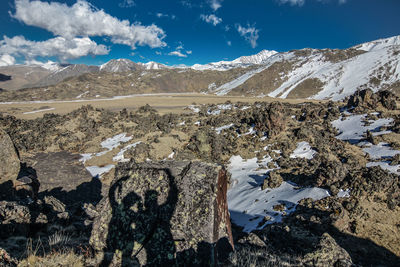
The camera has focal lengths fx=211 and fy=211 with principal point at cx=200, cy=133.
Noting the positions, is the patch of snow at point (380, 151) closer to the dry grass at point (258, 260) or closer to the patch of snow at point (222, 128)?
the dry grass at point (258, 260)

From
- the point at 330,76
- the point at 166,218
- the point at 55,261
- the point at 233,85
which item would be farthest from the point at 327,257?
the point at 233,85

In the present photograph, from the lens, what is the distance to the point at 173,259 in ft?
12.4

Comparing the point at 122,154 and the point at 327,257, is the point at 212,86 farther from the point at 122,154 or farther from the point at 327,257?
the point at 327,257

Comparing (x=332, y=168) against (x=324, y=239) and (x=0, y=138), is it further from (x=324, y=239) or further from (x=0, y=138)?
(x=0, y=138)

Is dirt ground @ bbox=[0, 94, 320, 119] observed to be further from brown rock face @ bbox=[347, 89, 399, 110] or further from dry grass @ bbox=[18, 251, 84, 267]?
dry grass @ bbox=[18, 251, 84, 267]

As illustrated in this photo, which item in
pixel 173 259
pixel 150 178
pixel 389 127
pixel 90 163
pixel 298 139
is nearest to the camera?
pixel 173 259

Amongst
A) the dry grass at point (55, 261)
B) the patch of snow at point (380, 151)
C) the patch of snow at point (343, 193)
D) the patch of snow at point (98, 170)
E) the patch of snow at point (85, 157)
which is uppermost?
the dry grass at point (55, 261)

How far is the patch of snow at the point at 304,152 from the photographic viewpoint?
16609mm

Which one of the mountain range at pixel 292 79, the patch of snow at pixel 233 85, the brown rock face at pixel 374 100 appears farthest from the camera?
the patch of snow at pixel 233 85

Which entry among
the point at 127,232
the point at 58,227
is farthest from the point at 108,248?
the point at 58,227

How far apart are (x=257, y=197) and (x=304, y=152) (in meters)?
6.77

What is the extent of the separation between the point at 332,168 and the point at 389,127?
8950 millimetres

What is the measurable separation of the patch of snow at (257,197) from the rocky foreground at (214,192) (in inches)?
3.5

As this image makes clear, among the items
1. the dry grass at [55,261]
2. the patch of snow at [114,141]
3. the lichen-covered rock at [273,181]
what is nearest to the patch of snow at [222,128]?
the patch of snow at [114,141]
